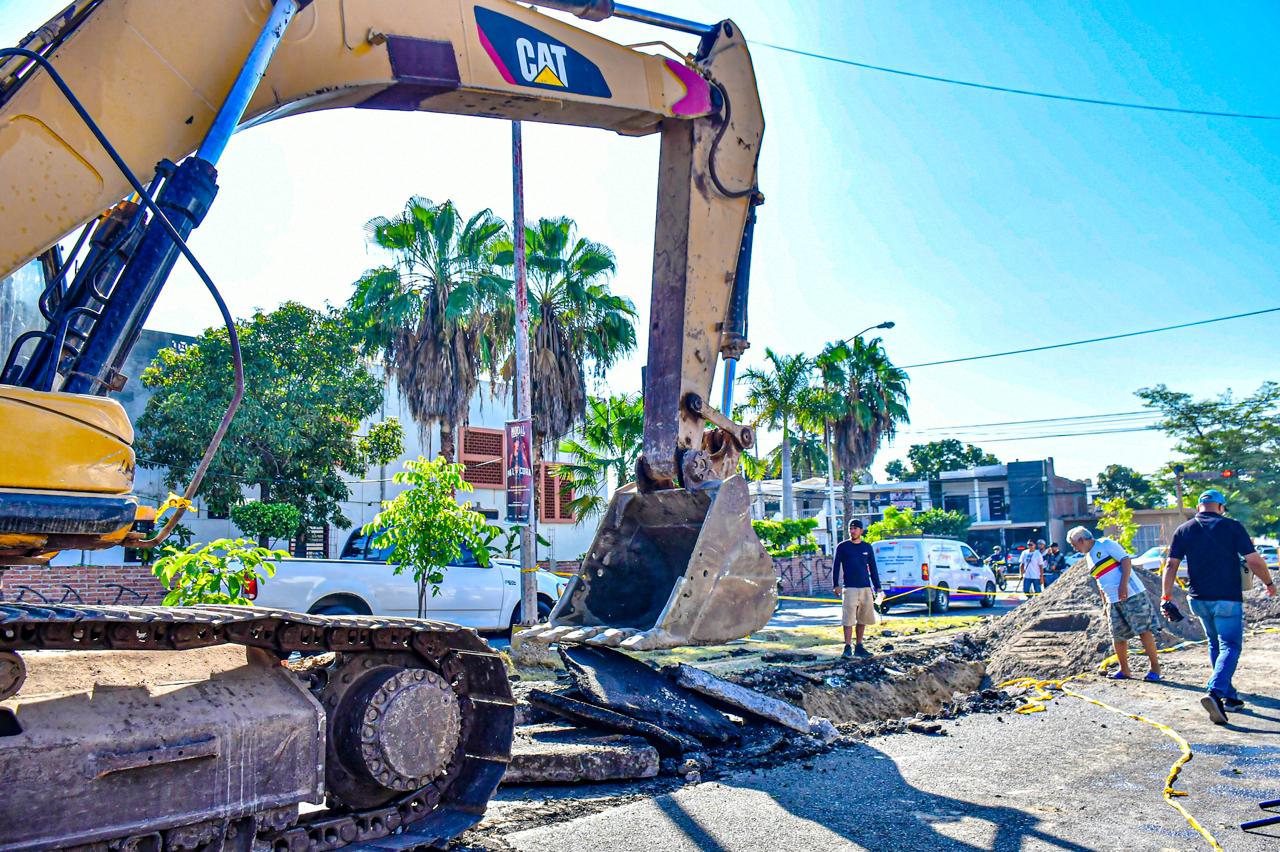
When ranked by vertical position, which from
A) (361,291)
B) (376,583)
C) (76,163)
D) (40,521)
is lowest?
(376,583)

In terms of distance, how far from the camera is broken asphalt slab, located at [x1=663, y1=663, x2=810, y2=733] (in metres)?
6.37

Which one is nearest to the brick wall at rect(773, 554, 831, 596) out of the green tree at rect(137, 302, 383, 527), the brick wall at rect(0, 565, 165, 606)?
the green tree at rect(137, 302, 383, 527)

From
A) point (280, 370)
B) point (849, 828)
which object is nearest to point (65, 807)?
point (849, 828)

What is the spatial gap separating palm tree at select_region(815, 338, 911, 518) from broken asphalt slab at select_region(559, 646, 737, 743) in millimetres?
29106

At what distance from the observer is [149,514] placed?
3420 millimetres

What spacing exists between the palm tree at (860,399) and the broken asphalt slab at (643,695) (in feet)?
95.5

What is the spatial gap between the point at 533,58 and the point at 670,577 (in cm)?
346

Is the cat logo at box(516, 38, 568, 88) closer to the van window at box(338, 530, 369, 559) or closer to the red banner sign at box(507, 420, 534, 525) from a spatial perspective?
the red banner sign at box(507, 420, 534, 525)

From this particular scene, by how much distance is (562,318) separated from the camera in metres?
23.3

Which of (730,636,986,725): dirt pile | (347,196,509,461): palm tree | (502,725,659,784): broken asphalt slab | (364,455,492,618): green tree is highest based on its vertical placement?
(347,196,509,461): palm tree

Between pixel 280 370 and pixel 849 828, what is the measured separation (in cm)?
1918

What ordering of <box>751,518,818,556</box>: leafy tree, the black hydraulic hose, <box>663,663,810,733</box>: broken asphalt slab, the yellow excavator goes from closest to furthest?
the yellow excavator, the black hydraulic hose, <box>663,663,810,733</box>: broken asphalt slab, <box>751,518,818,556</box>: leafy tree

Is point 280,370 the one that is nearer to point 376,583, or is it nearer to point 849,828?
point 376,583

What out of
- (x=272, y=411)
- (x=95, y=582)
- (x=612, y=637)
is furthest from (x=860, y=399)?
(x=612, y=637)
